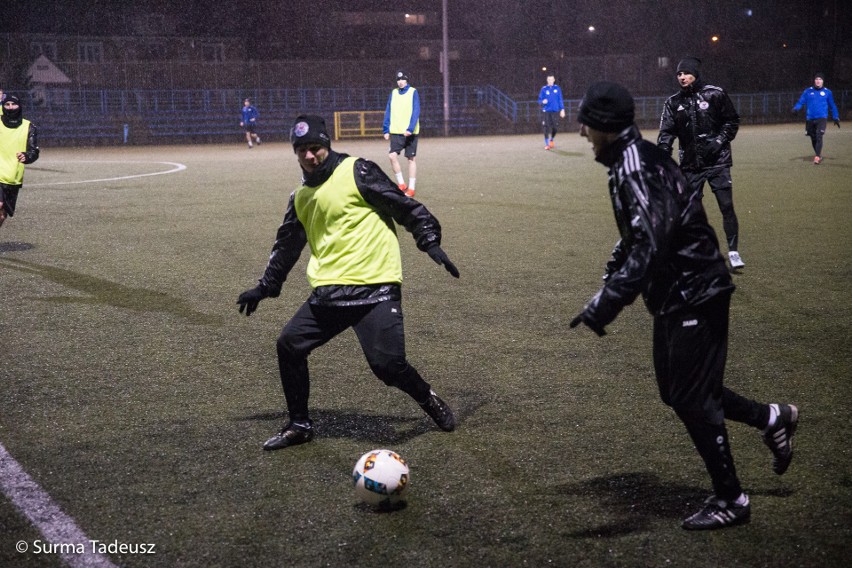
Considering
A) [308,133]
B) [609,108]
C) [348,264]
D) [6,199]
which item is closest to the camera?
[609,108]

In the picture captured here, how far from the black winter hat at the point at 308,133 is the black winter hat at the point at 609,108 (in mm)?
1485

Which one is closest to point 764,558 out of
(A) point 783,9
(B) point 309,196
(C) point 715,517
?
(C) point 715,517

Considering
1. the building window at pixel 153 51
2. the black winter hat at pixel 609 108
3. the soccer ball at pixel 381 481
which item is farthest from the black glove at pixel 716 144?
the building window at pixel 153 51

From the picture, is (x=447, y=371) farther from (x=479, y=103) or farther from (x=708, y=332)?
(x=479, y=103)

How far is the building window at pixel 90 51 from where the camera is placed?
5297 cm

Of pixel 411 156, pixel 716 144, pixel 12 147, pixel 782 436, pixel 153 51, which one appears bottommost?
A: pixel 782 436

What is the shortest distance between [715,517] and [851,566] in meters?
0.52

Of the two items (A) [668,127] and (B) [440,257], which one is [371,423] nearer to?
(B) [440,257]

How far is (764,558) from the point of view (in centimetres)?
341

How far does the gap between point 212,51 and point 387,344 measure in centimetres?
5382

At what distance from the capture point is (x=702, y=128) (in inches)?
347

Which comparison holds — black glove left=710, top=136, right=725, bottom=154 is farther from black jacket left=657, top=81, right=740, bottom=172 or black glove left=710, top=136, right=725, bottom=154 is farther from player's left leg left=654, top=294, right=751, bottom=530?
player's left leg left=654, top=294, right=751, bottom=530

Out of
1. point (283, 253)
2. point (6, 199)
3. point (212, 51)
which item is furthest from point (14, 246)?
point (212, 51)

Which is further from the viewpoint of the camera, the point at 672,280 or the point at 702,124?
the point at 702,124
